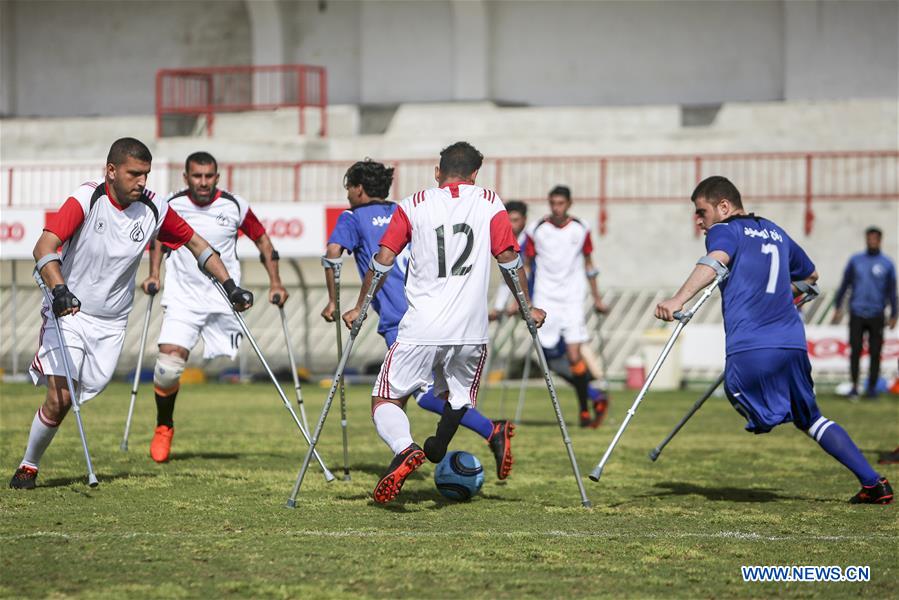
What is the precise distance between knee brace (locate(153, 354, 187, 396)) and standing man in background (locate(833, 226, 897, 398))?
37.1ft

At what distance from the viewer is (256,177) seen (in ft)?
93.8

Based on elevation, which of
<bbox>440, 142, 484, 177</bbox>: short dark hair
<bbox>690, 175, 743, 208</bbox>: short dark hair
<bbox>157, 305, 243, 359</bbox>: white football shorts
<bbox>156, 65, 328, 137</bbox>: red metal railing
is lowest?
<bbox>157, 305, 243, 359</bbox>: white football shorts

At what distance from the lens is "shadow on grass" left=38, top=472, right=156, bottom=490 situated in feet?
32.7

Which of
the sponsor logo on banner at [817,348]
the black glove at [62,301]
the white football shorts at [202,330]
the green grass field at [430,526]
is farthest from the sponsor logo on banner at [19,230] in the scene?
the black glove at [62,301]

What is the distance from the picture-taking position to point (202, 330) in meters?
11.9

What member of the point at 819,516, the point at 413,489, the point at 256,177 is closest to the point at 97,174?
the point at 256,177

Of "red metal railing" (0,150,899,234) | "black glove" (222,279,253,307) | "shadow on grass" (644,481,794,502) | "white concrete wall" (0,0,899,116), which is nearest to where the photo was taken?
"black glove" (222,279,253,307)

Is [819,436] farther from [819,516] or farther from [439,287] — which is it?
[439,287]

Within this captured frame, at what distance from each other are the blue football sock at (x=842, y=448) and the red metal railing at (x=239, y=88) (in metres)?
23.6

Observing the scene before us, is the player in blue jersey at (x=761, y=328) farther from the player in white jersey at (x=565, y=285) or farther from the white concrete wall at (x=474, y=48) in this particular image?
the white concrete wall at (x=474, y=48)

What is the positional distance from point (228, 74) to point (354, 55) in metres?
2.92

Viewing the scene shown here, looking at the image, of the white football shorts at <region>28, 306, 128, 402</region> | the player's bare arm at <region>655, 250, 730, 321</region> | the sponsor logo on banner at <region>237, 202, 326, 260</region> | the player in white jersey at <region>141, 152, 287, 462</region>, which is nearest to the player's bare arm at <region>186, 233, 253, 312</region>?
the white football shorts at <region>28, 306, 128, 402</region>

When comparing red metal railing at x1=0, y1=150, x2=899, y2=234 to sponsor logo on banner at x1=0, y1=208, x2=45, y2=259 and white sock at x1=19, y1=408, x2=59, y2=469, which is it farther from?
white sock at x1=19, y1=408, x2=59, y2=469

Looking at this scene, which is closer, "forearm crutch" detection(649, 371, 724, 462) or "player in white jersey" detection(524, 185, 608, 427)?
"forearm crutch" detection(649, 371, 724, 462)
